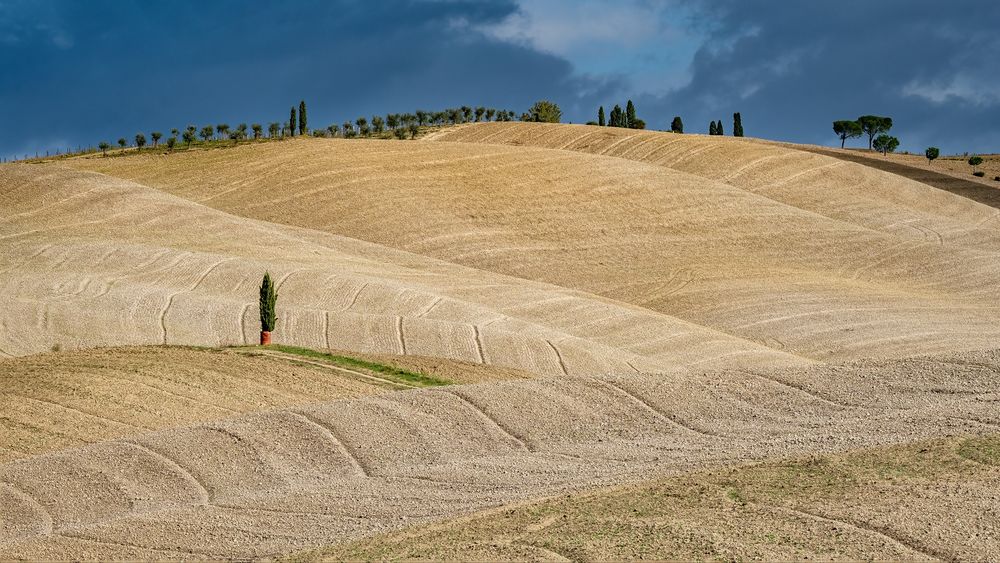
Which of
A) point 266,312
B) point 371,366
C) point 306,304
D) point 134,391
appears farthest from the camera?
point 306,304

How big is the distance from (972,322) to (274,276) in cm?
3113

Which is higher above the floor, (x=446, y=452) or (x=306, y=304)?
(x=306, y=304)

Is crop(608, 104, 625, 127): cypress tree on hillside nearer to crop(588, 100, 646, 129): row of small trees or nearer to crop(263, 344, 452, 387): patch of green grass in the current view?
crop(588, 100, 646, 129): row of small trees

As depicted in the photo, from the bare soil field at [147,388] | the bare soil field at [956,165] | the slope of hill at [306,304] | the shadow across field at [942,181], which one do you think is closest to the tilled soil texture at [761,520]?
the bare soil field at [147,388]

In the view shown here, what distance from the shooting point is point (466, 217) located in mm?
70750

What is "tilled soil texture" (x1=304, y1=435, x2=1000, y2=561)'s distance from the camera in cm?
1585

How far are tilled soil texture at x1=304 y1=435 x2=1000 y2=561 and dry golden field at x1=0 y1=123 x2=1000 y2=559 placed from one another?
0.08 metres

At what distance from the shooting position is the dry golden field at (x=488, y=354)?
1888 cm

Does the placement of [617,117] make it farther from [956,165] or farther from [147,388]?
[147,388]

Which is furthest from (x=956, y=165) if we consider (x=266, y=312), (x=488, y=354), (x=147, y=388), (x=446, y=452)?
(x=446, y=452)

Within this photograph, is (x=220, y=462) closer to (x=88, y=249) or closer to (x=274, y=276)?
(x=274, y=276)

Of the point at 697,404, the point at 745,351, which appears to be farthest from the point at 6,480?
the point at 745,351

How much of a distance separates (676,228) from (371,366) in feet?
128

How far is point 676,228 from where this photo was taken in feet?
231
